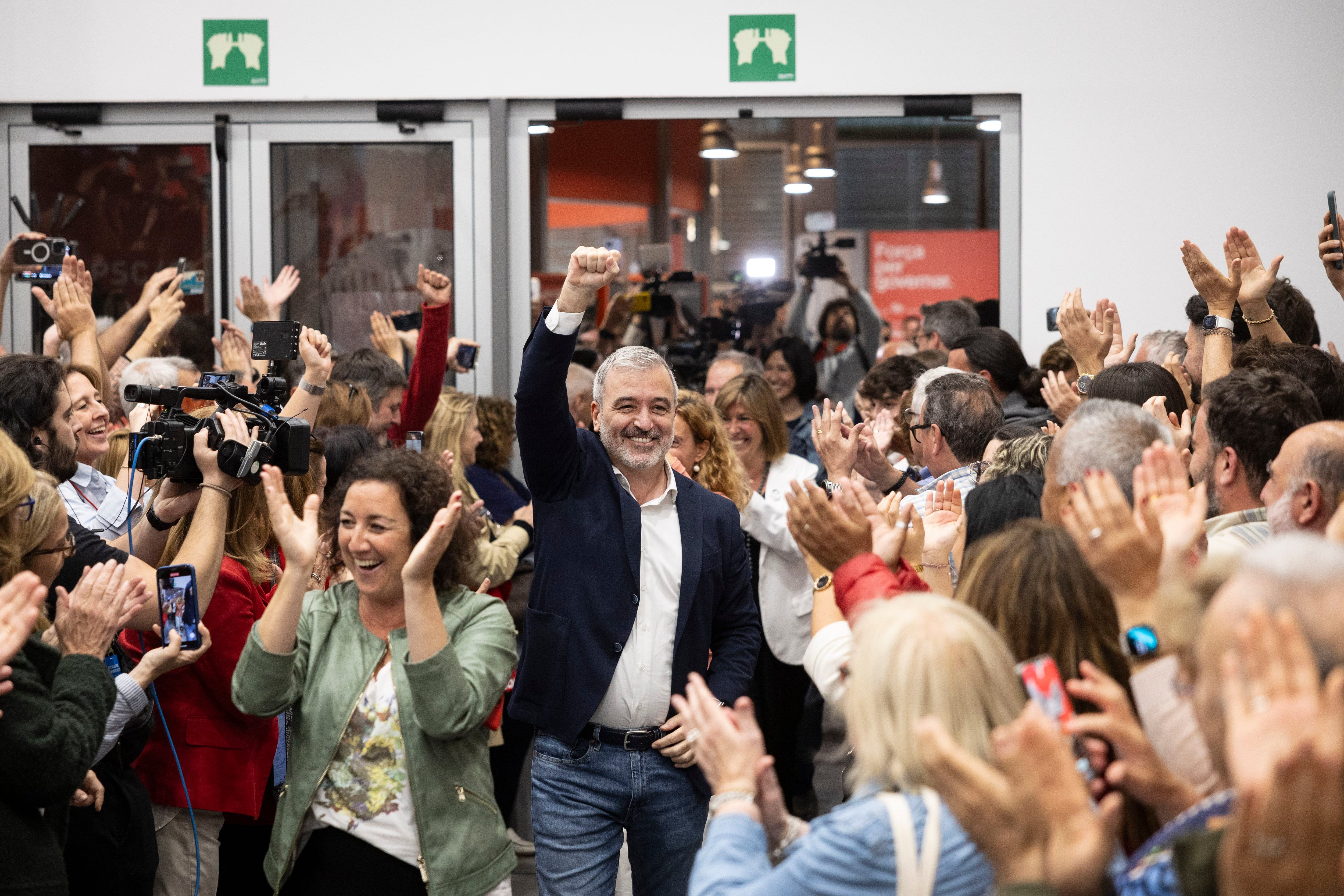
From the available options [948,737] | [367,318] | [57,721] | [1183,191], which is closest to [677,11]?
[367,318]

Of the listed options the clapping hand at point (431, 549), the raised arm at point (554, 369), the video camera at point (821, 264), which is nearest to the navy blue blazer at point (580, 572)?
the raised arm at point (554, 369)

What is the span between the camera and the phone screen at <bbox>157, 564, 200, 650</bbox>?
2572mm

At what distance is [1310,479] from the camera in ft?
7.63

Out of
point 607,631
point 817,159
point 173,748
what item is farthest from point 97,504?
point 817,159

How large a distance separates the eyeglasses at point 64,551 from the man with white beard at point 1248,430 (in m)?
2.24

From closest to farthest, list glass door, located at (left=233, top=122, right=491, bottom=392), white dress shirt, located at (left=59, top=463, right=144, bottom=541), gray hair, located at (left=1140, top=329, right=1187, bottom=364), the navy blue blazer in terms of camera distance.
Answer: the navy blue blazer
white dress shirt, located at (left=59, top=463, right=144, bottom=541)
gray hair, located at (left=1140, top=329, right=1187, bottom=364)
glass door, located at (left=233, top=122, right=491, bottom=392)

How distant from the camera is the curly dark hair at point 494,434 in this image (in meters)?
4.86

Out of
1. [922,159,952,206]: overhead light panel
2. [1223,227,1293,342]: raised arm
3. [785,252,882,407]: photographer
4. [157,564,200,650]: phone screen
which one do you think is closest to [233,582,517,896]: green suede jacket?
[157,564,200,650]: phone screen

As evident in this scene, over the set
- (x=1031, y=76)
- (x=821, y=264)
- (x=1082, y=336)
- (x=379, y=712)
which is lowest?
(x=379, y=712)

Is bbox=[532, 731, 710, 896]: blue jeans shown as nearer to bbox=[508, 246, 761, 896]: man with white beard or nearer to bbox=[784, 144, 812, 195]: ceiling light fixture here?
bbox=[508, 246, 761, 896]: man with white beard

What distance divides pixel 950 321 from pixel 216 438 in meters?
3.72

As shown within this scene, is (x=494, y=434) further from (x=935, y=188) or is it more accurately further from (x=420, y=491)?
(x=935, y=188)

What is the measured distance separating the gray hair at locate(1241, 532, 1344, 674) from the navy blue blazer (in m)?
1.59

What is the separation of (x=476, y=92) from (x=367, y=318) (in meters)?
1.17
